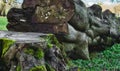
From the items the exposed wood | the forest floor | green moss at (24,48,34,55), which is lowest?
the forest floor

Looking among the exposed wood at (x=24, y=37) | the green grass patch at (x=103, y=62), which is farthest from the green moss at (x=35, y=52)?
the green grass patch at (x=103, y=62)

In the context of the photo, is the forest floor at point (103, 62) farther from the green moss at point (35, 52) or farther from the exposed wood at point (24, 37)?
the green moss at point (35, 52)

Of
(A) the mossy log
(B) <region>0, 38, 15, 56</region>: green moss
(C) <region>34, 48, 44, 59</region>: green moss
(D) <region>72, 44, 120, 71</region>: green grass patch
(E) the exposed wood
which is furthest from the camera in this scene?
(D) <region>72, 44, 120, 71</region>: green grass patch

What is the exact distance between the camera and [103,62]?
10344mm

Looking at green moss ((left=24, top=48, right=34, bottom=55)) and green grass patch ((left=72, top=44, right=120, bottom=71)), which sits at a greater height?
green moss ((left=24, top=48, right=34, bottom=55))

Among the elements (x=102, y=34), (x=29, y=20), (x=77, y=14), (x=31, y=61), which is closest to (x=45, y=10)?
(x=29, y=20)

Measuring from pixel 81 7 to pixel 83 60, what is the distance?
1773mm

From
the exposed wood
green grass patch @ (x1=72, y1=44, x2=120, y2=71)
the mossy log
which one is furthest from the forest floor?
the mossy log

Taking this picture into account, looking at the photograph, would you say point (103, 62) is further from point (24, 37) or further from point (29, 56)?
point (29, 56)

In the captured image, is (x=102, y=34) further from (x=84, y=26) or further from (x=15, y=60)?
(x=15, y=60)

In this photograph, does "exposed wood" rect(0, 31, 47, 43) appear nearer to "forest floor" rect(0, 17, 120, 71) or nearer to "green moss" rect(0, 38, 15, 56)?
"green moss" rect(0, 38, 15, 56)

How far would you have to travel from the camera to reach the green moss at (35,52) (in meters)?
6.13

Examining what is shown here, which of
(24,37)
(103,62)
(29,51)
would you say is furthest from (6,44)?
(103,62)

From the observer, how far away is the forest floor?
9570 mm
